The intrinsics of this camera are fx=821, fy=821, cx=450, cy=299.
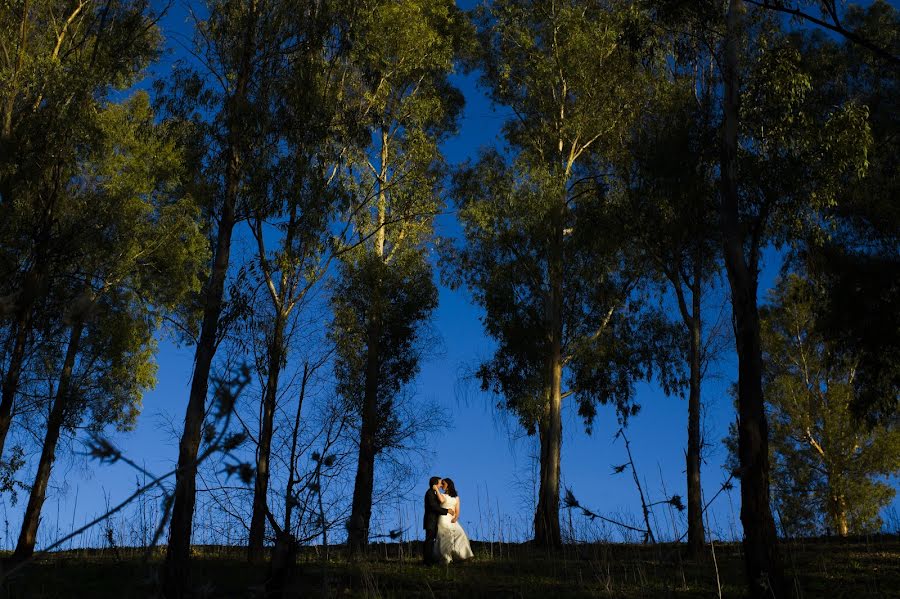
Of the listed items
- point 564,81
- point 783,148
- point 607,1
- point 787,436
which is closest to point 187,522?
point 783,148

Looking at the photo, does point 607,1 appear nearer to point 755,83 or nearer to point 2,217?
point 755,83

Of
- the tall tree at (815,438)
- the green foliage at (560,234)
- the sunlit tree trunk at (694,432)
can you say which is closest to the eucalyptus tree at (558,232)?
the green foliage at (560,234)

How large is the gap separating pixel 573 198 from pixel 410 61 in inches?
241

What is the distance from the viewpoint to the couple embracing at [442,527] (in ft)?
48.1

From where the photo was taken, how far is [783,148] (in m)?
15.0

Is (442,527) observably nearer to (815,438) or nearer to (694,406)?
(694,406)

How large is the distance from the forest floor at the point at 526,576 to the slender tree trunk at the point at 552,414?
3.42 meters

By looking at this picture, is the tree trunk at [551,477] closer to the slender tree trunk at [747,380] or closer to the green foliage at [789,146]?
the green foliage at [789,146]

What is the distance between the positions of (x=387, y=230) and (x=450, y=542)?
10570mm

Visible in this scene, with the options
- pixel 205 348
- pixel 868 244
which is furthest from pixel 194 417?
pixel 868 244

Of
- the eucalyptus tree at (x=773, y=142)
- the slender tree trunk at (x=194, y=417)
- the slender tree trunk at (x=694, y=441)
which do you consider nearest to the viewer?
the slender tree trunk at (x=194, y=417)

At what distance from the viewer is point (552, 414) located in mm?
20828

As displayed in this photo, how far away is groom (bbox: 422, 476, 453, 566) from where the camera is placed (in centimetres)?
1464

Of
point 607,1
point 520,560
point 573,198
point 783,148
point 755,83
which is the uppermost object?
point 607,1
